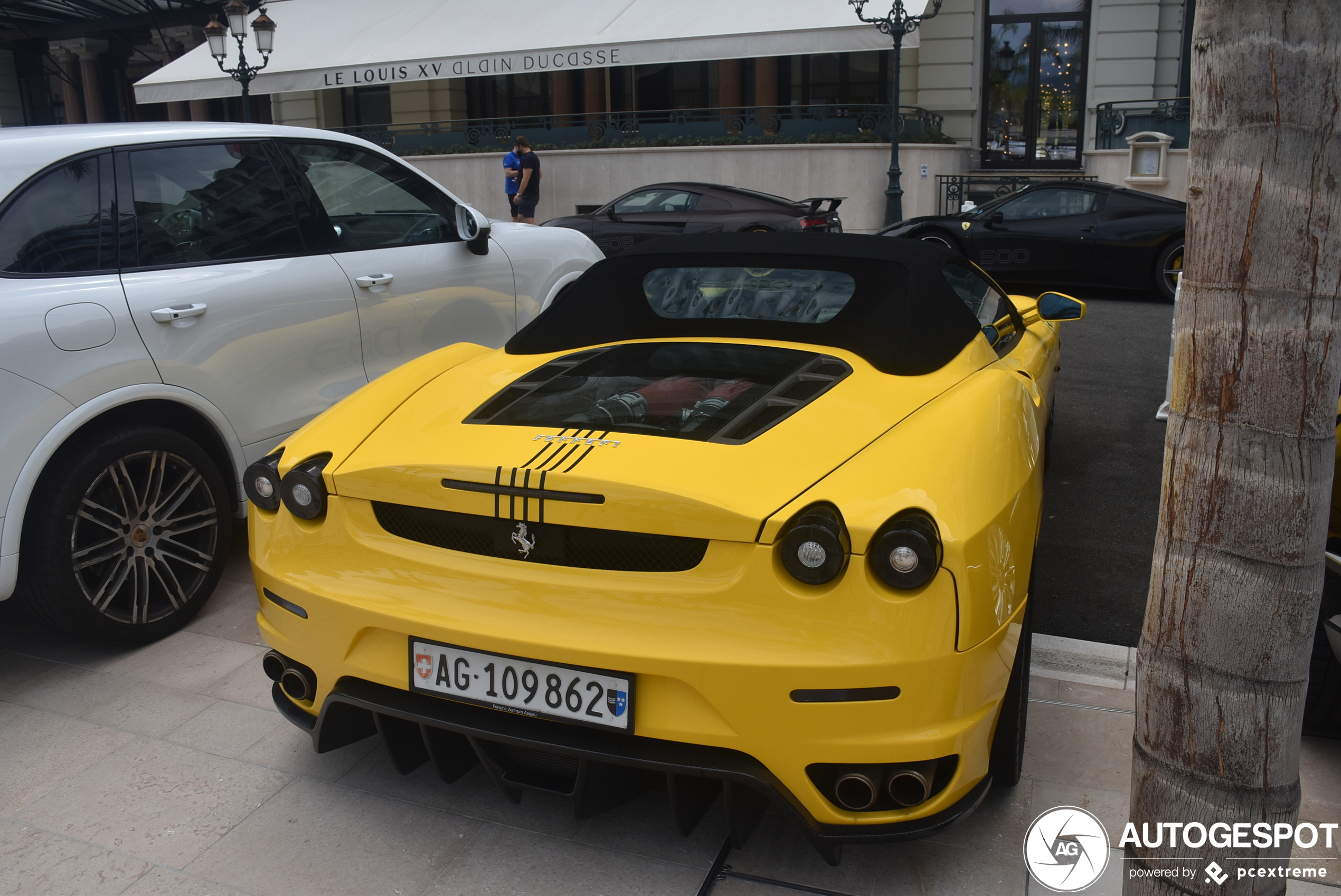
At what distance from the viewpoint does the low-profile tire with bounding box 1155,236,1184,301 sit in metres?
11.1

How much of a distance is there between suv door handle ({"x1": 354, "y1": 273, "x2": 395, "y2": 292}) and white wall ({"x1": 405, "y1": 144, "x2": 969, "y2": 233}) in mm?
15740

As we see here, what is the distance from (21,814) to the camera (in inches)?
108

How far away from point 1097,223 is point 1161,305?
3.76ft

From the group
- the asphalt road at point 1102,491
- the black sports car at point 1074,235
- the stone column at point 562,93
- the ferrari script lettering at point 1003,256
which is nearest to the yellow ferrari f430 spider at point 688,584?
the asphalt road at point 1102,491

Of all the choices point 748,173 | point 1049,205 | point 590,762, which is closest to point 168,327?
point 590,762

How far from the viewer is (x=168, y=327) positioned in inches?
A: 145

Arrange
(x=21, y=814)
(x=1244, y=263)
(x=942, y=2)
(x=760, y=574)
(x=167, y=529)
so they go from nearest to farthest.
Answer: (x=1244, y=263)
(x=760, y=574)
(x=21, y=814)
(x=167, y=529)
(x=942, y=2)

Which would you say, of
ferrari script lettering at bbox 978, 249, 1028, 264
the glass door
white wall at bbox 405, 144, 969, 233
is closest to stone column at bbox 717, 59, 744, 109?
white wall at bbox 405, 144, 969, 233

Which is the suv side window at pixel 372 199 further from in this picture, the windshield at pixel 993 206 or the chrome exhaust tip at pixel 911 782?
the windshield at pixel 993 206

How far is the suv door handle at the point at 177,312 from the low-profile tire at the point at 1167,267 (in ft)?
33.0

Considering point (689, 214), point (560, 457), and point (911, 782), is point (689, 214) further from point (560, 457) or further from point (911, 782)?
point (911, 782)

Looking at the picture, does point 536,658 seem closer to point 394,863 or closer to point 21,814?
point 394,863

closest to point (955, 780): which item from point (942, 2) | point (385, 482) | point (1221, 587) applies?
point (1221, 587)

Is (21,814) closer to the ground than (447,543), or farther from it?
closer to the ground
